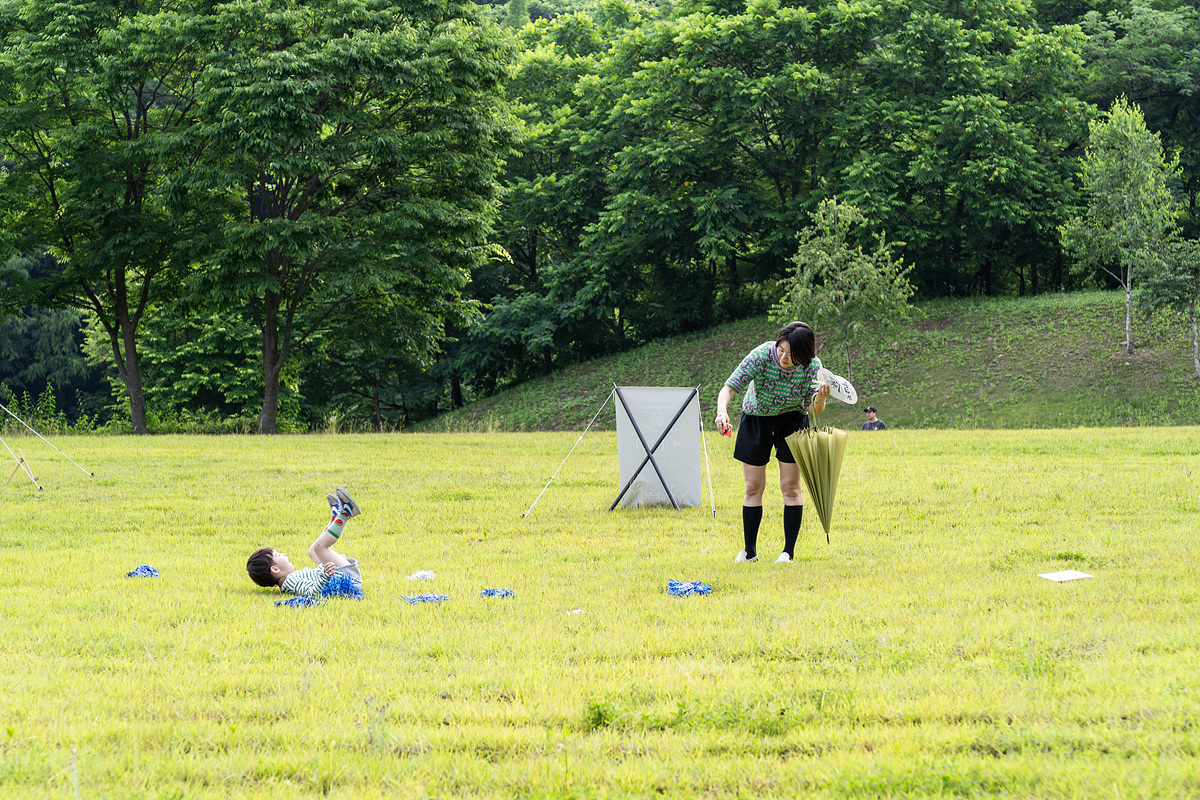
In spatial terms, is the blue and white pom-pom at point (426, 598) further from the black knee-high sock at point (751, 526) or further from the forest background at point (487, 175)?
the forest background at point (487, 175)

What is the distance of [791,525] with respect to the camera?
8383 mm

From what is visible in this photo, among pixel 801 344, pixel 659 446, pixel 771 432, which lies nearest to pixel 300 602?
pixel 771 432

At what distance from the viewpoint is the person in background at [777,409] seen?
26.4 ft

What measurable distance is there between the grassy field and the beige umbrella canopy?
1.96 ft

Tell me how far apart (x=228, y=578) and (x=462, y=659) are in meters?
3.45

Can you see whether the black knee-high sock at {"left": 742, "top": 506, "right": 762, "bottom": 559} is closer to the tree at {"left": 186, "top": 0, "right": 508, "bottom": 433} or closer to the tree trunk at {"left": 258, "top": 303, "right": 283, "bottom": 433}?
the tree at {"left": 186, "top": 0, "right": 508, "bottom": 433}

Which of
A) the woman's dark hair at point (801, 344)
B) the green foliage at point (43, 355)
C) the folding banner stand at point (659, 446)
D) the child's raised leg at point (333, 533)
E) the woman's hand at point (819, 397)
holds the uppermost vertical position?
the woman's dark hair at point (801, 344)

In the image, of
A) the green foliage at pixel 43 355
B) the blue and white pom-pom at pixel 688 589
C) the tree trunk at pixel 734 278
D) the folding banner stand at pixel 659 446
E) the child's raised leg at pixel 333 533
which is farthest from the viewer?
the green foliage at pixel 43 355

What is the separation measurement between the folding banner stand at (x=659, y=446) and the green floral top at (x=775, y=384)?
360cm

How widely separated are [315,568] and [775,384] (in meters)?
3.76

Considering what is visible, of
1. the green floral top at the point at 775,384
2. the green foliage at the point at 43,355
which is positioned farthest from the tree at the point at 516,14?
the green floral top at the point at 775,384

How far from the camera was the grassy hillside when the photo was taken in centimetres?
3036

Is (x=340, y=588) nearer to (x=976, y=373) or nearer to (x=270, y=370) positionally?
(x=270, y=370)

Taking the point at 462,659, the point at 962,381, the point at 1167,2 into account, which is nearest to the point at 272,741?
the point at 462,659
